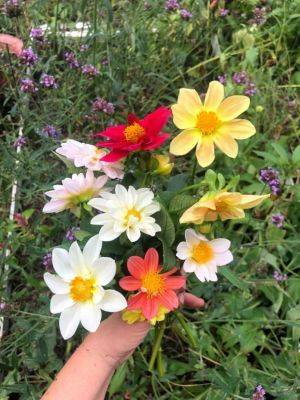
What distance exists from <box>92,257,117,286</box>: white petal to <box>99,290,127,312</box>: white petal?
2 centimetres

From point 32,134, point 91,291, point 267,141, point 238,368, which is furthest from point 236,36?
→ point 91,291

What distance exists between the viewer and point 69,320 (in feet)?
2.17

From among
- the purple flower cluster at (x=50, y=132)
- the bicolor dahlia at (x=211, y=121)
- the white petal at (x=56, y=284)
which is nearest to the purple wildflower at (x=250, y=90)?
the purple flower cluster at (x=50, y=132)

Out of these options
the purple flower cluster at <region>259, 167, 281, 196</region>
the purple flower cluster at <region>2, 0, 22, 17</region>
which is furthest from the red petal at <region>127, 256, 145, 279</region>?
the purple flower cluster at <region>2, 0, 22, 17</region>

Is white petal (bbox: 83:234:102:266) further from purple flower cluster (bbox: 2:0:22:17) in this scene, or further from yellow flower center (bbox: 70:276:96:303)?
purple flower cluster (bbox: 2:0:22:17)

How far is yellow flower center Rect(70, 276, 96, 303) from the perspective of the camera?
26.3 inches

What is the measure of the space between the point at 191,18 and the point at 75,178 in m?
1.02

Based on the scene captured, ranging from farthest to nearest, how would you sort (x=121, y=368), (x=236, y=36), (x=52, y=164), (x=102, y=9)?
(x=236, y=36), (x=102, y=9), (x=52, y=164), (x=121, y=368)

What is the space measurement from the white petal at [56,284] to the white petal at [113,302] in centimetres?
5

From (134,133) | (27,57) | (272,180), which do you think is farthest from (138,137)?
(27,57)

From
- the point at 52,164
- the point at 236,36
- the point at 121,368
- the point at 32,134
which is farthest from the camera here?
the point at 236,36

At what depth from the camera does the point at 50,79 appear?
3.74 ft

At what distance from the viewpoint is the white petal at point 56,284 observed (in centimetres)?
66

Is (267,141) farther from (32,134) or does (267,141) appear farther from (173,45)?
(32,134)
